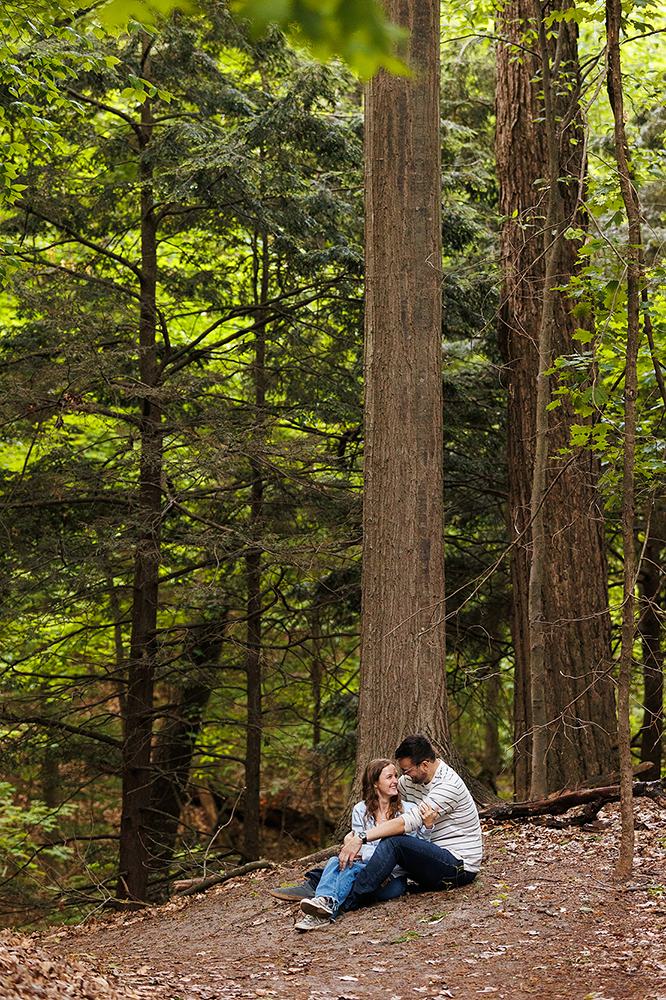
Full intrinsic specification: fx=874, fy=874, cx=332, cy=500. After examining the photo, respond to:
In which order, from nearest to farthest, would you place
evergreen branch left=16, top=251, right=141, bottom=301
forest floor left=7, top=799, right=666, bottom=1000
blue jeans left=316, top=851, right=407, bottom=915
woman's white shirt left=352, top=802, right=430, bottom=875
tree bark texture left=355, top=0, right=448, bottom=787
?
forest floor left=7, top=799, right=666, bottom=1000, blue jeans left=316, top=851, right=407, bottom=915, woman's white shirt left=352, top=802, right=430, bottom=875, tree bark texture left=355, top=0, right=448, bottom=787, evergreen branch left=16, top=251, right=141, bottom=301

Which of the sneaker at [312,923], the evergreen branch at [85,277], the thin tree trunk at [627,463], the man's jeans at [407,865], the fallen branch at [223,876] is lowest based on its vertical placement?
the fallen branch at [223,876]

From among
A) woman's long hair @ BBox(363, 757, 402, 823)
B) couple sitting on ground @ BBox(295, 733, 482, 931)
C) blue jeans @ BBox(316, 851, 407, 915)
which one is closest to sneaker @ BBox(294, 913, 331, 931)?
couple sitting on ground @ BBox(295, 733, 482, 931)

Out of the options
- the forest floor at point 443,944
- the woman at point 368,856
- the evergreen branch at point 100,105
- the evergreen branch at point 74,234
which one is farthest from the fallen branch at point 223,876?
the evergreen branch at point 100,105

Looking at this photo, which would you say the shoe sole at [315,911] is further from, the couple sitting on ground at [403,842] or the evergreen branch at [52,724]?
the evergreen branch at [52,724]

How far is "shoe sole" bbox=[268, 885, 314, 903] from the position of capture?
18.2 ft

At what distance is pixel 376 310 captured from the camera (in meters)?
6.72

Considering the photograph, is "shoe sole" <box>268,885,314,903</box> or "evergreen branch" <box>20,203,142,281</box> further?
"evergreen branch" <box>20,203,142,281</box>

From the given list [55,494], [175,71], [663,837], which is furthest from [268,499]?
[663,837]

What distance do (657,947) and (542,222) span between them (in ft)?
21.4

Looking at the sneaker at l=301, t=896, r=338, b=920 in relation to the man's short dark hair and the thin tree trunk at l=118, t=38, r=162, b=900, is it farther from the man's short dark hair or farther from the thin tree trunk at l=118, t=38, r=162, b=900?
the thin tree trunk at l=118, t=38, r=162, b=900

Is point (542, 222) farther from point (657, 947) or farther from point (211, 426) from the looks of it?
point (657, 947)

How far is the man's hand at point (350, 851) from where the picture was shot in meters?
5.15

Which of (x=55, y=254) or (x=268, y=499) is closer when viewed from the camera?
(x=268, y=499)

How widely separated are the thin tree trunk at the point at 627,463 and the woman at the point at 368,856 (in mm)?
1118
